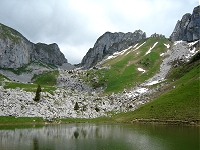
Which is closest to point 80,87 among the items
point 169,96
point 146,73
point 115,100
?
point 115,100

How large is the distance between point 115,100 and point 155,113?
42.9 meters

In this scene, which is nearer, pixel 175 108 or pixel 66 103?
pixel 175 108

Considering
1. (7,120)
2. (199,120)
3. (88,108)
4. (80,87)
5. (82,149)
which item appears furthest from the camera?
(80,87)

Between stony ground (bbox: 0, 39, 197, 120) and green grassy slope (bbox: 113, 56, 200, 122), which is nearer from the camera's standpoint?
green grassy slope (bbox: 113, 56, 200, 122)

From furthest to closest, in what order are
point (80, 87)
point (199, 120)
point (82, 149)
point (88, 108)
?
1. point (80, 87)
2. point (88, 108)
3. point (199, 120)
4. point (82, 149)

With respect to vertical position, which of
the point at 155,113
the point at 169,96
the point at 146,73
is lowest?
the point at 155,113

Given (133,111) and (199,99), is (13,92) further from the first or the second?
(199,99)

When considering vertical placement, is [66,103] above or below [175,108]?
above

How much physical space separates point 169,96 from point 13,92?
7808 cm

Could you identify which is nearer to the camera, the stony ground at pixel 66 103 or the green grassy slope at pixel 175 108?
the green grassy slope at pixel 175 108

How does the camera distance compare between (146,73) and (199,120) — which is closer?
(199,120)

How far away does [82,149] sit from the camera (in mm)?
43750

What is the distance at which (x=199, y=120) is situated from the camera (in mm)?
80312

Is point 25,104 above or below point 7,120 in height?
above
